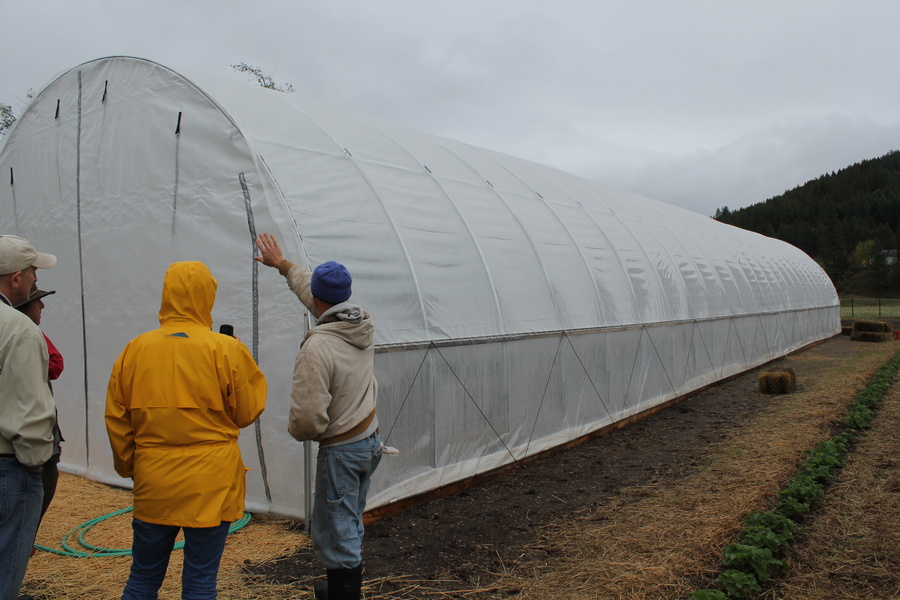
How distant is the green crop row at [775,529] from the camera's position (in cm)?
422

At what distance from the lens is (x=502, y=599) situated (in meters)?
4.30

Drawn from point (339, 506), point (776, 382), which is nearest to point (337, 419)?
point (339, 506)

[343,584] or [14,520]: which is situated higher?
[14,520]

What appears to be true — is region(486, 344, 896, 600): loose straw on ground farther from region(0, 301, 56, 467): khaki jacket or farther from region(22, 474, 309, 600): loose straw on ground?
region(0, 301, 56, 467): khaki jacket

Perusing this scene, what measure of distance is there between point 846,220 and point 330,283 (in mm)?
135079

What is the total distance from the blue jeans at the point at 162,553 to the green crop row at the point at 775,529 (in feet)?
9.46

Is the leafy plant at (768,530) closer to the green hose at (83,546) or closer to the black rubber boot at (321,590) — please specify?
the black rubber boot at (321,590)

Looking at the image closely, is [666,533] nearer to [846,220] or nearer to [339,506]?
[339,506]

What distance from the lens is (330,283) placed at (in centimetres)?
360

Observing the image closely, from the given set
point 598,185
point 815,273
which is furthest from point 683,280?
point 815,273

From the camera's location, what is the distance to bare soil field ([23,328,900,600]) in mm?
4441

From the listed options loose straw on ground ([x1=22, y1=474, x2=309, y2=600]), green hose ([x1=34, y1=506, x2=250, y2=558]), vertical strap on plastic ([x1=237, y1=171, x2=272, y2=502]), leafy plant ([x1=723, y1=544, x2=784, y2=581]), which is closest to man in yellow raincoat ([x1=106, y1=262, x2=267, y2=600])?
loose straw on ground ([x1=22, y1=474, x2=309, y2=600])

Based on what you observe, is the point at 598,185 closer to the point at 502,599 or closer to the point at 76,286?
the point at 76,286

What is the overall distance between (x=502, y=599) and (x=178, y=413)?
2.56m
